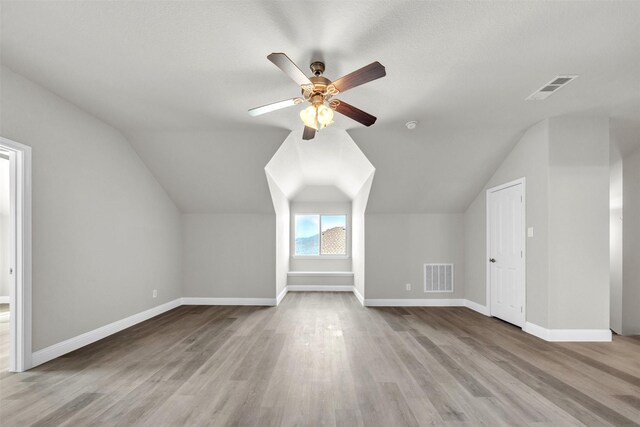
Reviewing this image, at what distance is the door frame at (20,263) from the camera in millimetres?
3039

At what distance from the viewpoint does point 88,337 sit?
386 cm

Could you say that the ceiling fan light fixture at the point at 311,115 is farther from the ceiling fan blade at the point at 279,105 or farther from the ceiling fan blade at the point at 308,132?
the ceiling fan blade at the point at 308,132

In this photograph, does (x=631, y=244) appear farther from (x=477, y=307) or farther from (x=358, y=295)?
(x=358, y=295)

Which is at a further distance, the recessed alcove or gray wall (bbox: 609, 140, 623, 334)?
the recessed alcove

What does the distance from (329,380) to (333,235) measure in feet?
18.2

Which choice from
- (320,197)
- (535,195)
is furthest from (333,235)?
(535,195)

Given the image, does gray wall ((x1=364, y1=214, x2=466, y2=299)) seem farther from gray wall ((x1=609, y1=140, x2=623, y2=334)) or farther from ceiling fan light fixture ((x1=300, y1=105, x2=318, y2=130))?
ceiling fan light fixture ((x1=300, y1=105, x2=318, y2=130))

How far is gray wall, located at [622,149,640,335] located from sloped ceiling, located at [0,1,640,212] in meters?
0.39

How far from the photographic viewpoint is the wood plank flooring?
2.31m

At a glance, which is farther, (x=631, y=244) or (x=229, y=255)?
(x=229, y=255)

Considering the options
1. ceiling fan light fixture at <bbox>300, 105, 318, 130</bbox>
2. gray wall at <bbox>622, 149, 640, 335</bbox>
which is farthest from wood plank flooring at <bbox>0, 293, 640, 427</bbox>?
ceiling fan light fixture at <bbox>300, 105, 318, 130</bbox>

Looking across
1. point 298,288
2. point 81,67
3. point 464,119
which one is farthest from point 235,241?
point 464,119

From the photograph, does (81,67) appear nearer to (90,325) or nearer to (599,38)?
(90,325)

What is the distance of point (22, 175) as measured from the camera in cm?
309
